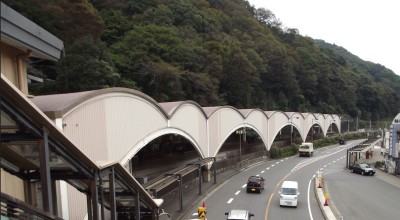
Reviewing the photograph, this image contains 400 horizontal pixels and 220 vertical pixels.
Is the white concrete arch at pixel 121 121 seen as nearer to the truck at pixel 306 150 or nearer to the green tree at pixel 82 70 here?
the green tree at pixel 82 70

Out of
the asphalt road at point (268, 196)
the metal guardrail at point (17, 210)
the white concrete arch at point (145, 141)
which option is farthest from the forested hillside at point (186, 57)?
the asphalt road at point (268, 196)

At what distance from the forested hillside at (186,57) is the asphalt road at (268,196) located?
1531 cm

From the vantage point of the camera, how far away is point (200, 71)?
183 feet

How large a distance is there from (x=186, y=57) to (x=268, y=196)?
29.4 meters

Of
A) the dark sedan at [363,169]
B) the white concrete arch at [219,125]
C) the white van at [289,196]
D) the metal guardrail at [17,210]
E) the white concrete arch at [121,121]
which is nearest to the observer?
the metal guardrail at [17,210]

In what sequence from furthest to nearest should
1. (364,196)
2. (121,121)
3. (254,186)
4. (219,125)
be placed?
(219,125)
(254,186)
(364,196)
(121,121)

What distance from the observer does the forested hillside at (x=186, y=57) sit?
37.0 meters

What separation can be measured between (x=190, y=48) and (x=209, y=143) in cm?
2471

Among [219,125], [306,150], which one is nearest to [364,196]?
[219,125]

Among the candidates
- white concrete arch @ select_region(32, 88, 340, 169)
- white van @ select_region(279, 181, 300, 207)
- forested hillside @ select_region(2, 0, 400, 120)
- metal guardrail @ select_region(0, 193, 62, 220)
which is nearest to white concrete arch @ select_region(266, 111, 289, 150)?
forested hillside @ select_region(2, 0, 400, 120)

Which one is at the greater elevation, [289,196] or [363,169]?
[289,196]

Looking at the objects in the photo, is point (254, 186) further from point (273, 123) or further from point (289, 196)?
point (273, 123)

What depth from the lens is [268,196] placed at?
89.1ft

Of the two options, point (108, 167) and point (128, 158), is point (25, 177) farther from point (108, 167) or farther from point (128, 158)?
point (128, 158)
